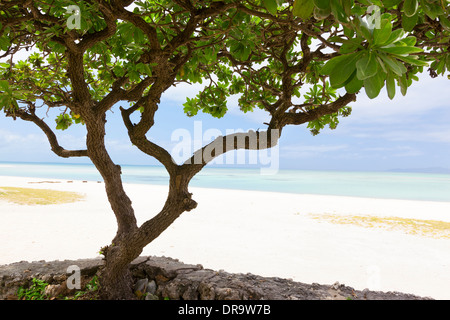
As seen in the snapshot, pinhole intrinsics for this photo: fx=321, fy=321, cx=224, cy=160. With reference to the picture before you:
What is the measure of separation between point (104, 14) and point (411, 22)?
1.74 metres

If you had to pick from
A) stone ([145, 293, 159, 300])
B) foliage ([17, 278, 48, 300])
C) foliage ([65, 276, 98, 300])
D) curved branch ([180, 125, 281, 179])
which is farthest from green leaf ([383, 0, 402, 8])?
foliage ([17, 278, 48, 300])

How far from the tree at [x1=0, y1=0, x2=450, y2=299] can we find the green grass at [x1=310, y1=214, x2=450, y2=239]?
6.78m

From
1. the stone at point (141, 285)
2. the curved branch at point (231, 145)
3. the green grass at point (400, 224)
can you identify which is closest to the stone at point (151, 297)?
the stone at point (141, 285)

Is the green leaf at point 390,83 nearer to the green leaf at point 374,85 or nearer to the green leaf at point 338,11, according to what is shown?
the green leaf at point 374,85

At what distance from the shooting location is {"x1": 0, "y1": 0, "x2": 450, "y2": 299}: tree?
2.00m

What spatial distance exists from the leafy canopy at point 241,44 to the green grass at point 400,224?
6.78 metres

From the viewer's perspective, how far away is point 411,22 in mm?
1111

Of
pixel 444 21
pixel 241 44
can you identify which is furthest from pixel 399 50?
pixel 241 44

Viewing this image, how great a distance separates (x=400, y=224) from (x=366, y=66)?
10.2 metres

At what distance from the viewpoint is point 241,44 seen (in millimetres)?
1980

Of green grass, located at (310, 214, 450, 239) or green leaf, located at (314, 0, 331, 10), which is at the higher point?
green leaf, located at (314, 0, 331, 10)

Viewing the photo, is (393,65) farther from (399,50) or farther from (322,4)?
(322,4)

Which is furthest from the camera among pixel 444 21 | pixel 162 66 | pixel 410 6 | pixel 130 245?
pixel 130 245

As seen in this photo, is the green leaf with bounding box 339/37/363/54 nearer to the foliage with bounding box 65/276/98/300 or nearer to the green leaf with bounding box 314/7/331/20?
the green leaf with bounding box 314/7/331/20
